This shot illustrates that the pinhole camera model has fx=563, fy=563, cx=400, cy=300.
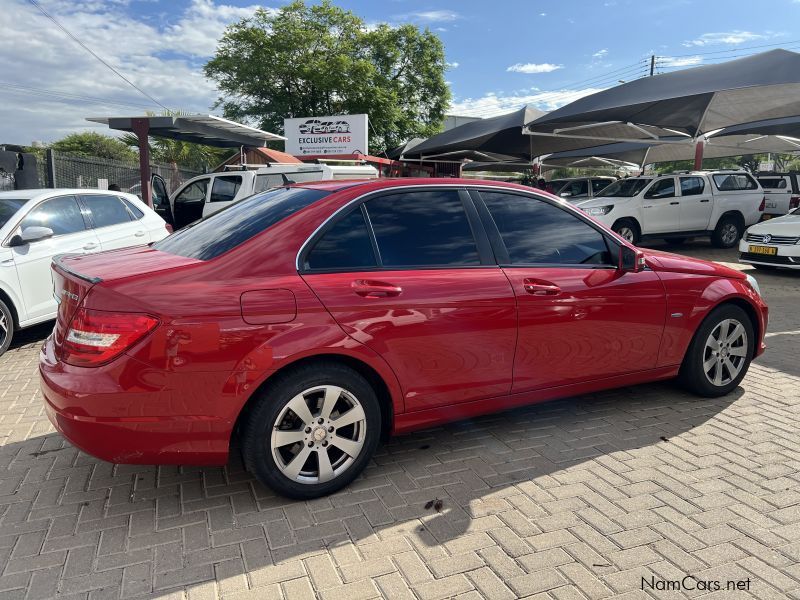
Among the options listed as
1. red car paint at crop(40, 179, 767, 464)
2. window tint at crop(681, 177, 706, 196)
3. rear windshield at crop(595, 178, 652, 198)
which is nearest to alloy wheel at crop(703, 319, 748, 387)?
red car paint at crop(40, 179, 767, 464)

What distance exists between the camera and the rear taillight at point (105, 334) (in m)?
2.46

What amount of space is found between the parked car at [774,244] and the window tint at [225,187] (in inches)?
396

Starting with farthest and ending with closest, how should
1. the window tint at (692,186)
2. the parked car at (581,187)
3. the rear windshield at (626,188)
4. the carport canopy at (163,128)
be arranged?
the parked car at (581,187) → the window tint at (692,186) → the rear windshield at (626,188) → the carport canopy at (163,128)

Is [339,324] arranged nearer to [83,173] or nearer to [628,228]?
[628,228]

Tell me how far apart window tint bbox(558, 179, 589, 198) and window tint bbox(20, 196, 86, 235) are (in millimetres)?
13916

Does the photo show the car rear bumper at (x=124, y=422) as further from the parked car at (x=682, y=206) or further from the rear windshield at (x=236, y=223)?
the parked car at (x=682, y=206)

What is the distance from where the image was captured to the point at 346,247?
9.62 feet

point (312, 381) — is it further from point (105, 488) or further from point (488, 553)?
point (105, 488)

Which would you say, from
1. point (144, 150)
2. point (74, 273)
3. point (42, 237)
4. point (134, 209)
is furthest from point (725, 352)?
point (144, 150)

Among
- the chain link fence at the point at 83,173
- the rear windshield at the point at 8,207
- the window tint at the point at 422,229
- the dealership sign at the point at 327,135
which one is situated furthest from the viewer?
the dealership sign at the point at 327,135

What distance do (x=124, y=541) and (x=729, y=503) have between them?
9.73 feet

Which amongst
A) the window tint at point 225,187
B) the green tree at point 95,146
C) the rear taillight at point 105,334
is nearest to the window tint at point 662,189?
the window tint at point 225,187

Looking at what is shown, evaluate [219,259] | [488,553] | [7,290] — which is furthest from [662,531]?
[7,290]

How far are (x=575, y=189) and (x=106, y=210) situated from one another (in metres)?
14.2
